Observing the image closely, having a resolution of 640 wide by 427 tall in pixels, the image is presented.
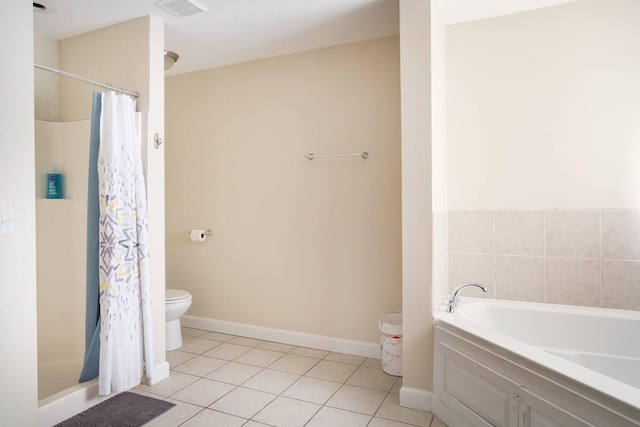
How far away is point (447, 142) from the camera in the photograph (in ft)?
9.25

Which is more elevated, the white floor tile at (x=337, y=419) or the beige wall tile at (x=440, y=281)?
the beige wall tile at (x=440, y=281)

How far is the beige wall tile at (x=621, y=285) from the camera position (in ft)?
7.83

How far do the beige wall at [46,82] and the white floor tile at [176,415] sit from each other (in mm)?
2282

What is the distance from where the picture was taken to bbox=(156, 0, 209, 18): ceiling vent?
8.23 feet

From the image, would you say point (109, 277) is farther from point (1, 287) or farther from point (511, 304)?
point (511, 304)

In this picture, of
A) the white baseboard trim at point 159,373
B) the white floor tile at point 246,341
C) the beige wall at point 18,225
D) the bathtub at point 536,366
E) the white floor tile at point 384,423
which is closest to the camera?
the bathtub at point 536,366

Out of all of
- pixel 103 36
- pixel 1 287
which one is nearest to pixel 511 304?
pixel 1 287

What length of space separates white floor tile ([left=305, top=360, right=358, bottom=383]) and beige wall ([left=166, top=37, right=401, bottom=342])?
0.95 ft

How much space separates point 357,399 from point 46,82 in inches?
124

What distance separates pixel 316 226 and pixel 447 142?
120 cm

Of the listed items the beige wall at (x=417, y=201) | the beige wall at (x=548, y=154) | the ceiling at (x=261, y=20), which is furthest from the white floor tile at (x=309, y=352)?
the ceiling at (x=261, y=20)

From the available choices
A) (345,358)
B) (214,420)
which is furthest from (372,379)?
(214,420)

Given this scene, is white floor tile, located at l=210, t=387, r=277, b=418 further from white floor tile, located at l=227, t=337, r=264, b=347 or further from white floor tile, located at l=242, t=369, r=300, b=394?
white floor tile, located at l=227, t=337, r=264, b=347

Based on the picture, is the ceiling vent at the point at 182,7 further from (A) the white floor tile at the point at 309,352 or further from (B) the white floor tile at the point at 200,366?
(A) the white floor tile at the point at 309,352
